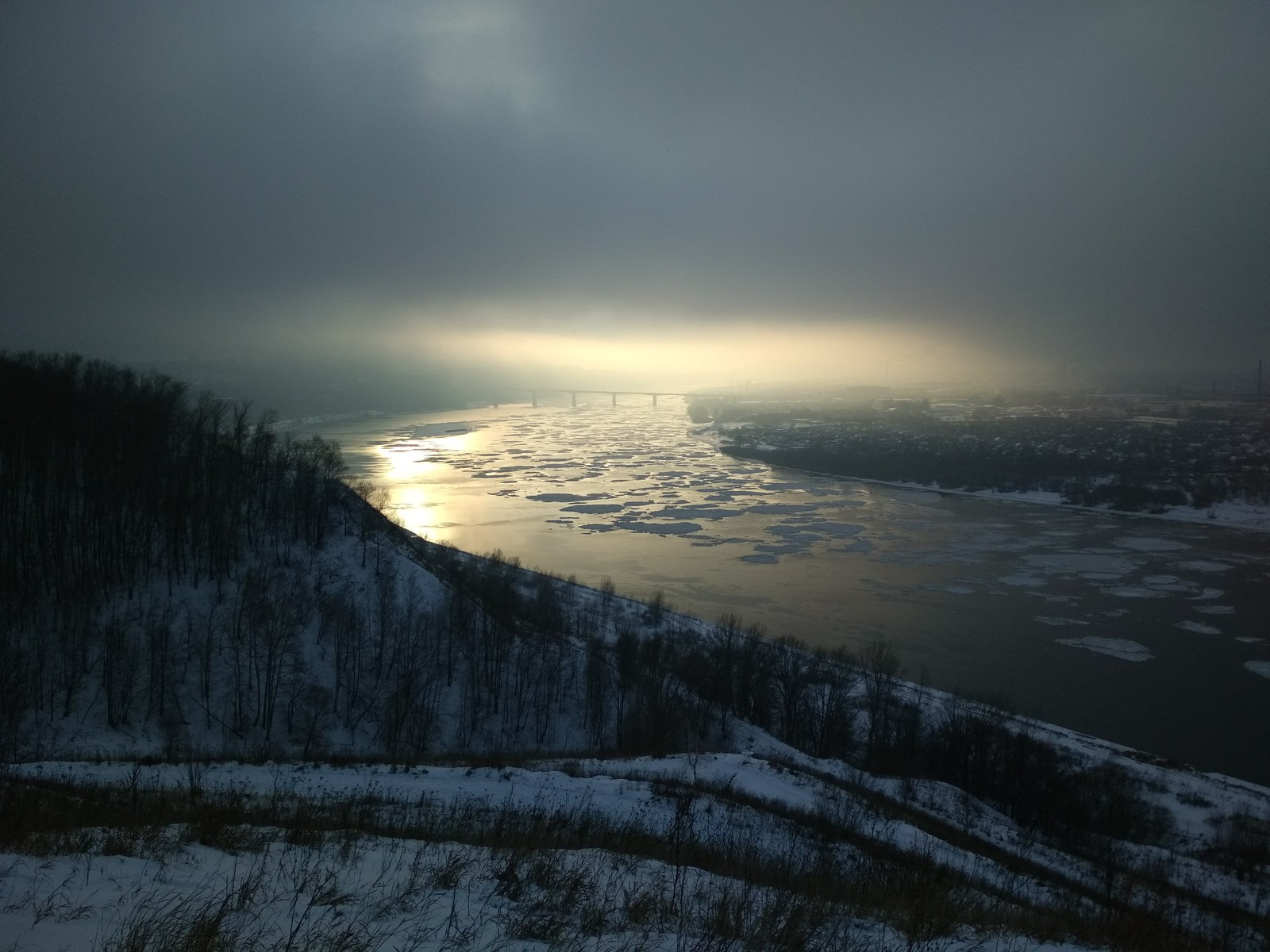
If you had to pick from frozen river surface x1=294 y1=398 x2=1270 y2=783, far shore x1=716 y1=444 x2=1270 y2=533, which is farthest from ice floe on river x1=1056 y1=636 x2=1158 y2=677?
far shore x1=716 y1=444 x2=1270 y2=533

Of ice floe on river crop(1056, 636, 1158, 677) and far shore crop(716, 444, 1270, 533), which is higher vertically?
far shore crop(716, 444, 1270, 533)

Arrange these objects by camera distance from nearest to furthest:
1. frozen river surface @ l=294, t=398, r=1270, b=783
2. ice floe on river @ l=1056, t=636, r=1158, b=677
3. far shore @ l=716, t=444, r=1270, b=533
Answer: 1. frozen river surface @ l=294, t=398, r=1270, b=783
2. ice floe on river @ l=1056, t=636, r=1158, b=677
3. far shore @ l=716, t=444, r=1270, b=533

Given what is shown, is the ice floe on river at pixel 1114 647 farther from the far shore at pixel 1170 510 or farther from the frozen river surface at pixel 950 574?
the far shore at pixel 1170 510

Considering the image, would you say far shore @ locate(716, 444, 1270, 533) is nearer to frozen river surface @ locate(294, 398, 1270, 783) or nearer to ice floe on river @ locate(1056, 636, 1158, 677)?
frozen river surface @ locate(294, 398, 1270, 783)

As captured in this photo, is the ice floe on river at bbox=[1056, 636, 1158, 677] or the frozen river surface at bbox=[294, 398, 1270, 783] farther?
the ice floe on river at bbox=[1056, 636, 1158, 677]

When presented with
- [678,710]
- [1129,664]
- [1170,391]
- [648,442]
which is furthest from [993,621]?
[1170,391]

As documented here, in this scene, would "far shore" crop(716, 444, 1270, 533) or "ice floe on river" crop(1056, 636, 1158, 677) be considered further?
"far shore" crop(716, 444, 1270, 533)

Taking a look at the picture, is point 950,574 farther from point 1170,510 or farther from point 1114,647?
point 1170,510

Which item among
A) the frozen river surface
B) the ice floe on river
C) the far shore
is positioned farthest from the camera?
the far shore

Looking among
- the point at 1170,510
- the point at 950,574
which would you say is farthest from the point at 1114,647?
the point at 1170,510

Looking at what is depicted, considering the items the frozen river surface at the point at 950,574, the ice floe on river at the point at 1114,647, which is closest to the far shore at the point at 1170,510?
the frozen river surface at the point at 950,574
